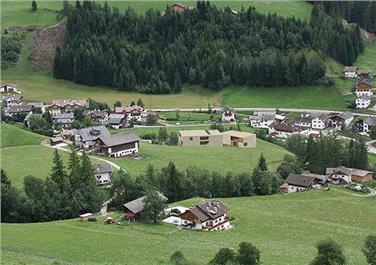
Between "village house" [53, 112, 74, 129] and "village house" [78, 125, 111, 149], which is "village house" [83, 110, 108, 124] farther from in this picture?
"village house" [78, 125, 111, 149]

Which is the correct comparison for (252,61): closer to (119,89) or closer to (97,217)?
(119,89)

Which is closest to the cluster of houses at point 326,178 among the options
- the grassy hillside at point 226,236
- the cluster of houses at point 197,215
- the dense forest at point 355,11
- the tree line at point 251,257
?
the grassy hillside at point 226,236

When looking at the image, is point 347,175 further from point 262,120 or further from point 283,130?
point 262,120

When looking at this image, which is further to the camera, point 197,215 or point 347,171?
point 347,171

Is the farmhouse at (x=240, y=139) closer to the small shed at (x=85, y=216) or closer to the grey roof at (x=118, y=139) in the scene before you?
the grey roof at (x=118, y=139)

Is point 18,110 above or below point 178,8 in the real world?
below

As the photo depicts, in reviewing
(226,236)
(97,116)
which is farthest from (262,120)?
(226,236)
